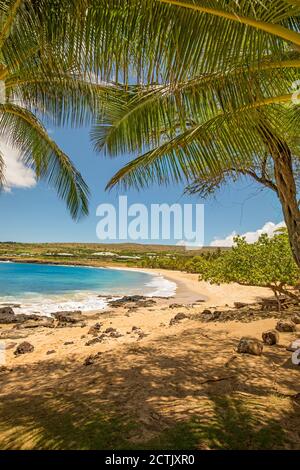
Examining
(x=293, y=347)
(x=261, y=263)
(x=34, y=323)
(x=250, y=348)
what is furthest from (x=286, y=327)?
(x=34, y=323)

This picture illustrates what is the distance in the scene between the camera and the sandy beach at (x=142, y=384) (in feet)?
8.82

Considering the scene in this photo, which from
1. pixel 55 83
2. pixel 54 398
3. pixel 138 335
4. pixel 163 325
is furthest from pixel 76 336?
pixel 55 83

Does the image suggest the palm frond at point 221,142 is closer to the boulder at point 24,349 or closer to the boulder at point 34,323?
the boulder at point 24,349

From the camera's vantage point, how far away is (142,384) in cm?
385

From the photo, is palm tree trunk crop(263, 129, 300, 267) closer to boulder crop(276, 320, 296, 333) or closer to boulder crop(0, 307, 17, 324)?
boulder crop(276, 320, 296, 333)

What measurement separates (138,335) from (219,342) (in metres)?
2.78

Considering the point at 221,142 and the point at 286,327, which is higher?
the point at 221,142

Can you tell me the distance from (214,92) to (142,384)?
3584mm

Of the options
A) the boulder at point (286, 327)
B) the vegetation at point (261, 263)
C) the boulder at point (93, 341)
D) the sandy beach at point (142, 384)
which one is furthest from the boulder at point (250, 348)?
the boulder at point (93, 341)

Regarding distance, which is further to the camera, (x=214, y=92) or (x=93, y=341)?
(x=93, y=341)

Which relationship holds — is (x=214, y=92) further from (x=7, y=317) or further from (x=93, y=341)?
(x=7, y=317)

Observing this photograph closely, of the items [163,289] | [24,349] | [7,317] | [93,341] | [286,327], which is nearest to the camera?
[286,327]

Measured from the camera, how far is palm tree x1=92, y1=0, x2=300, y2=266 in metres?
1.84
